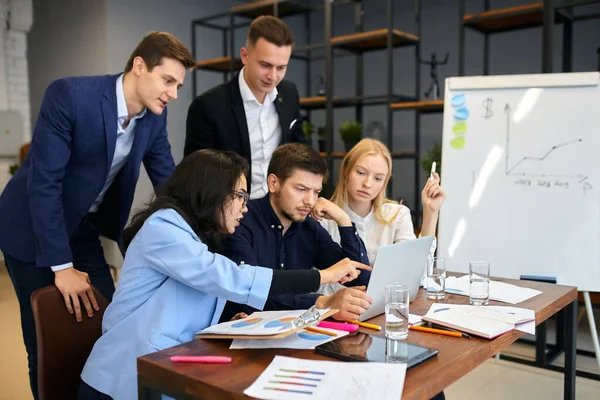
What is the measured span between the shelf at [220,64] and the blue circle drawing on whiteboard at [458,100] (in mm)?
2762

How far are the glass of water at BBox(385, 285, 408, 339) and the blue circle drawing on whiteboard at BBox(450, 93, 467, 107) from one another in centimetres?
178

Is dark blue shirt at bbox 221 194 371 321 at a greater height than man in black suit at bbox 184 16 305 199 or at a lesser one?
lesser

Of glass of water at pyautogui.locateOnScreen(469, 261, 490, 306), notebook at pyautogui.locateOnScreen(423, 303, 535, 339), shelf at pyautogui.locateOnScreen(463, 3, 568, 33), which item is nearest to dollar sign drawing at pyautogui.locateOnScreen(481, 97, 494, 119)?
shelf at pyautogui.locateOnScreen(463, 3, 568, 33)

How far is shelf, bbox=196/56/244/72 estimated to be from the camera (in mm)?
5184

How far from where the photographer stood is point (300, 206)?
1775 mm

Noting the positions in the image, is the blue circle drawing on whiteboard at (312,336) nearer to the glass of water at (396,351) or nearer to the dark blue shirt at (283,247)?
the glass of water at (396,351)

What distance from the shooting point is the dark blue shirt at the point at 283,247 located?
165 cm

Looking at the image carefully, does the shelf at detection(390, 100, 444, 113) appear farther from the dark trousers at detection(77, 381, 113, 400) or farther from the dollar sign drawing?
the dark trousers at detection(77, 381, 113, 400)

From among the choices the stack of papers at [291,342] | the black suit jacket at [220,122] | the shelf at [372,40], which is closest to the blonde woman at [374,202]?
the black suit jacket at [220,122]

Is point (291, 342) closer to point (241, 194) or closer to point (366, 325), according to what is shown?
point (366, 325)

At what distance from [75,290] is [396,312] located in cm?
87

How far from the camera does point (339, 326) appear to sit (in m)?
1.35

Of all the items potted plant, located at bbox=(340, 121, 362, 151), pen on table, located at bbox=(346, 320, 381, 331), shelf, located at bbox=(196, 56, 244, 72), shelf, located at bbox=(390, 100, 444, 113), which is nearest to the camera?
pen on table, located at bbox=(346, 320, 381, 331)

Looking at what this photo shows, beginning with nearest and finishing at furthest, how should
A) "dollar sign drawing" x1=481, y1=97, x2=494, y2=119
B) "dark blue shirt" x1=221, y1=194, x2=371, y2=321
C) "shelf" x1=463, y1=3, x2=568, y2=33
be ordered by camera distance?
"dark blue shirt" x1=221, y1=194, x2=371, y2=321 → "dollar sign drawing" x1=481, y1=97, x2=494, y2=119 → "shelf" x1=463, y1=3, x2=568, y2=33
